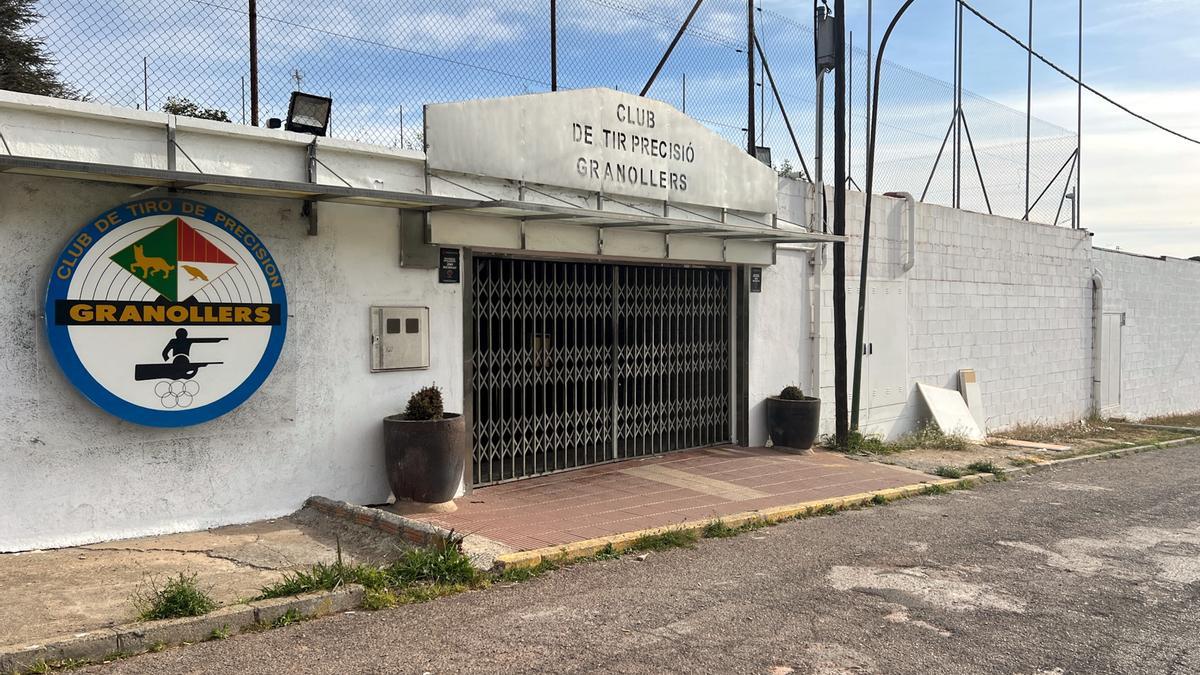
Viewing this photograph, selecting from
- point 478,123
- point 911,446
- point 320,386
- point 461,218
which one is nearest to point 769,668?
point 320,386

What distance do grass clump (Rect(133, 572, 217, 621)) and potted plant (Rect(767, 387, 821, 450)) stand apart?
841 centimetres

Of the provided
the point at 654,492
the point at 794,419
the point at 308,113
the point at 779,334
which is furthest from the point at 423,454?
the point at 779,334

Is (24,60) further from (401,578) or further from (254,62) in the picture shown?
(401,578)

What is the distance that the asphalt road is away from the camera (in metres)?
5.08

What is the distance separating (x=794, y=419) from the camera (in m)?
12.6

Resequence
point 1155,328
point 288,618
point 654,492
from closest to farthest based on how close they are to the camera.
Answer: point 288,618 → point 654,492 → point 1155,328

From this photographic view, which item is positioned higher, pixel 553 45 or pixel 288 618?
pixel 553 45

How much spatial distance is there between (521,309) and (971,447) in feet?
28.0

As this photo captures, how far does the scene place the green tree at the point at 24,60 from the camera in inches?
356

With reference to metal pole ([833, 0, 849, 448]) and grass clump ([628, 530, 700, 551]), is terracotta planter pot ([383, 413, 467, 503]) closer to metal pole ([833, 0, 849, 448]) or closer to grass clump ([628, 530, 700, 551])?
grass clump ([628, 530, 700, 551])

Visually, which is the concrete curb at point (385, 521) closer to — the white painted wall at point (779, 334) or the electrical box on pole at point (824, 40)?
the white painted wall at point (779, 334)

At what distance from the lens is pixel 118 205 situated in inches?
285

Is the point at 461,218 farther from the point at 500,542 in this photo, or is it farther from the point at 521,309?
the point at 500,542

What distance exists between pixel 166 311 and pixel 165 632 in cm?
311
